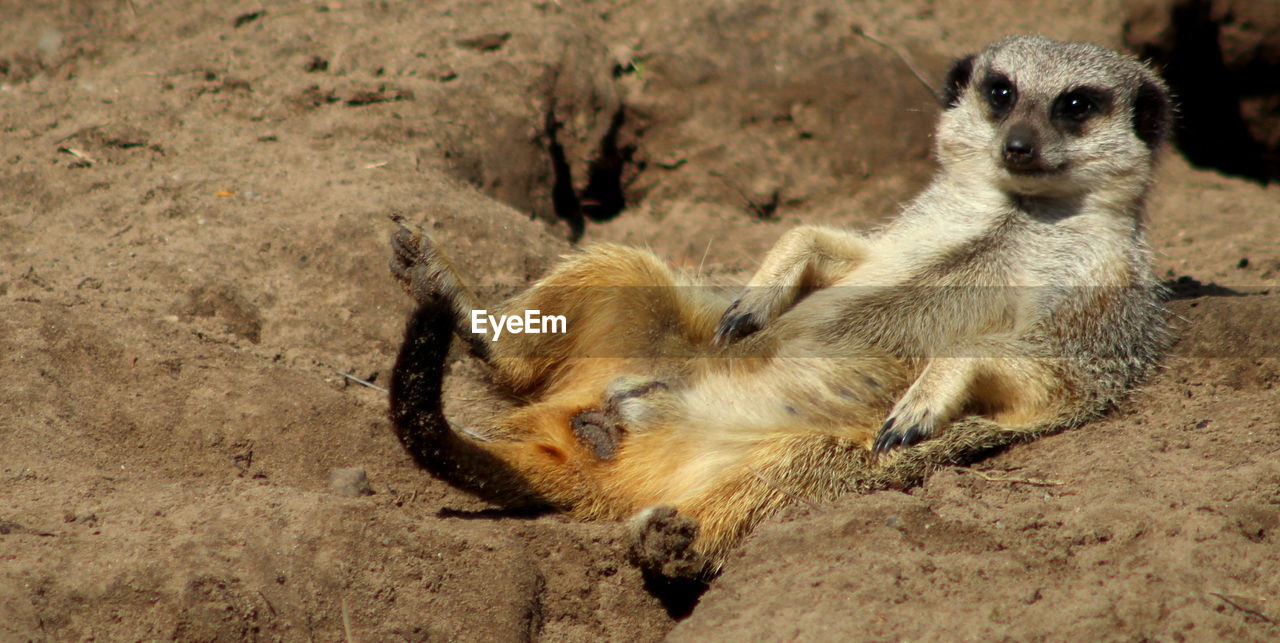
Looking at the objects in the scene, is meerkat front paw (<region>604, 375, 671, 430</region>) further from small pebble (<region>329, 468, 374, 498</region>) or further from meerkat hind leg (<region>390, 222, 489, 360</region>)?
small pebble (<region>329, 468, 374, 498</region>)

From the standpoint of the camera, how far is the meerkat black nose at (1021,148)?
377 centimetres

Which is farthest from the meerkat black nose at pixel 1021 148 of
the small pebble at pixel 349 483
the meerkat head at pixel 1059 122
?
the small pebble at pixel 349 483

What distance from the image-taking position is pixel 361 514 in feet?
10.1

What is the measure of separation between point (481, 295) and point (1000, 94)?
219 cm

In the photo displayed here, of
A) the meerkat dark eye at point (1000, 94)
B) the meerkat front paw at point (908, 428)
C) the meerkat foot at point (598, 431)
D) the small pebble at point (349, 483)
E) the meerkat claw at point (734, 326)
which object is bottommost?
the small pebble at point (349, 483)

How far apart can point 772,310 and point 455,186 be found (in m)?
1.83

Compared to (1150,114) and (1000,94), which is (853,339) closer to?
(1000,94)

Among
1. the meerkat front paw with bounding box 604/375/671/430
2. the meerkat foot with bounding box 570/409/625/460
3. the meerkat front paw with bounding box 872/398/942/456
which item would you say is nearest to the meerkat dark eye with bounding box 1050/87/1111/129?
the meerkat front paw with bounding box 872/398/942/456

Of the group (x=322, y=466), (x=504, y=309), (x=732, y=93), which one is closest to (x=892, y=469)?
(x=504, y=309)

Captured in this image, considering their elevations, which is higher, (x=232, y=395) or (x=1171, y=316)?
(x=1171, y=316)

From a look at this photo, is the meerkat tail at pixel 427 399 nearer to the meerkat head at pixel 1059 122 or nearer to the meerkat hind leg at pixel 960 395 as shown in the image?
the meerkat hind leg at pixel 960 395

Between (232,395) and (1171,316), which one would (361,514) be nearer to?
(232,395)

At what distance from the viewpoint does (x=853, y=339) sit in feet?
12.5

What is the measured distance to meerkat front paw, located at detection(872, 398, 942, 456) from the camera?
3453 mm
